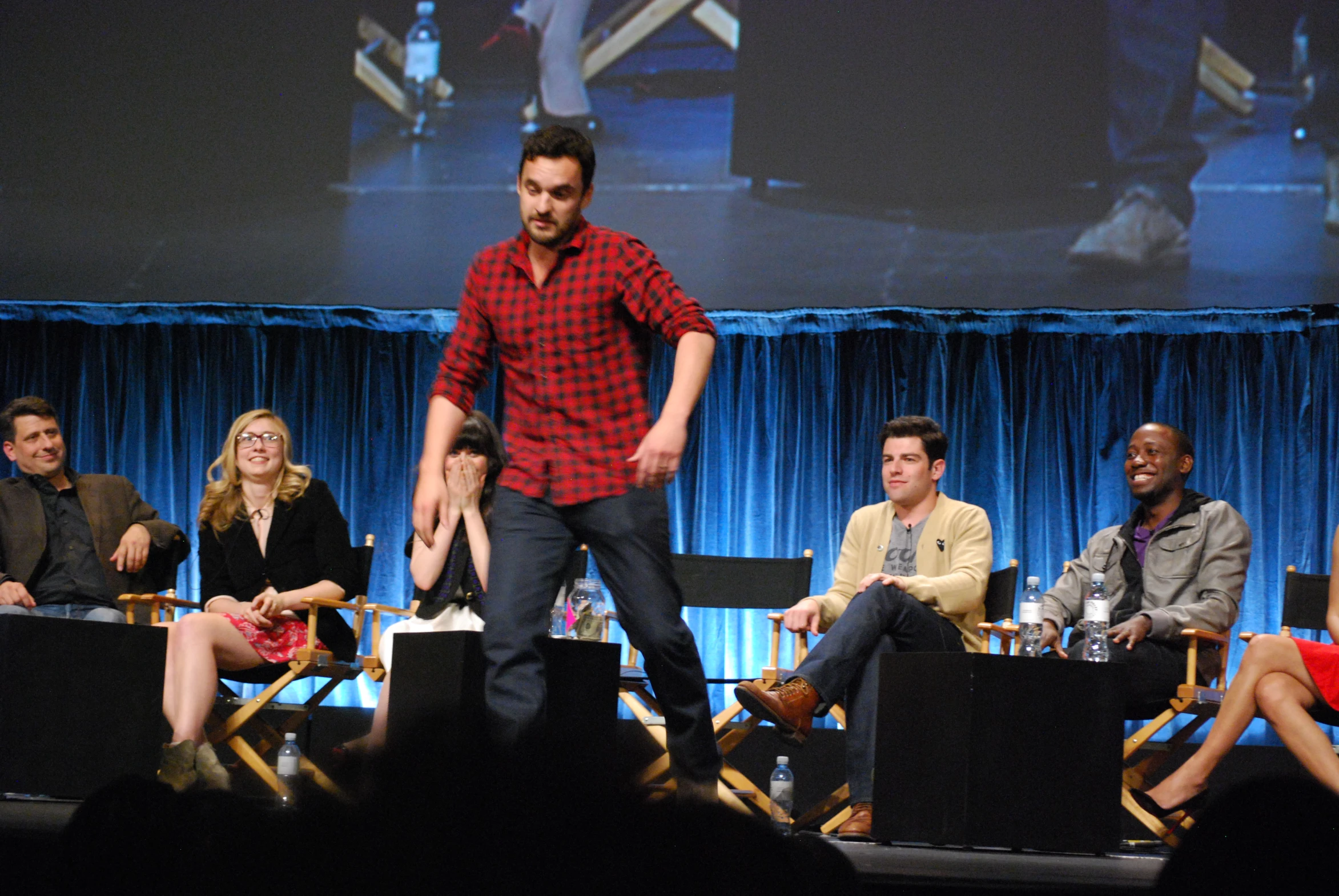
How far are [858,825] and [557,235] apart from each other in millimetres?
Answer: 1559

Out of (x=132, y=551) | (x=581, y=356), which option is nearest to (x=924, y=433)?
(x=581, y=356)

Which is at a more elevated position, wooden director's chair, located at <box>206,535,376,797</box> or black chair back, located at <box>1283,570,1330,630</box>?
black chair back, located at <box>1283,570,1330,630</box>

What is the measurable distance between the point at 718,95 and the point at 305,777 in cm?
458

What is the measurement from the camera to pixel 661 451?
2.13m

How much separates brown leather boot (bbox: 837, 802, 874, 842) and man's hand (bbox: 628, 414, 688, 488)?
3.83 feet

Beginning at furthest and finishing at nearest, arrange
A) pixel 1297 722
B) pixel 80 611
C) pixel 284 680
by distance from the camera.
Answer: pixel 80 611 < pixel 284 680 < pixel 1297 722

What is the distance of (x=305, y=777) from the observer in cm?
60

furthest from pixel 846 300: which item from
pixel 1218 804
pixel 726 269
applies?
pixel 1218 804

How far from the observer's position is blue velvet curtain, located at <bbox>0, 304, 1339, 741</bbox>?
483cm

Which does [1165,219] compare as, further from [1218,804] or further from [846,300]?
[1218,804]

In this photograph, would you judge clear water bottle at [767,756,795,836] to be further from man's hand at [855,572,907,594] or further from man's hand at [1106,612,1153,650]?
man's hand at [1106,612,1153,650]

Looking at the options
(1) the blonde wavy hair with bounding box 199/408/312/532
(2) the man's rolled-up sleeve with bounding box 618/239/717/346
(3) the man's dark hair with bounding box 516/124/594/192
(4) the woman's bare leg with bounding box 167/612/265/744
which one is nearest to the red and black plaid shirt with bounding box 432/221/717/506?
(2) the man's rolled-up sleeve with bounding box 618/239/717/346

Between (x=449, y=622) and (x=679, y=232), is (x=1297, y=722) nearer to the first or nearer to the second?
(x=449, y=622)

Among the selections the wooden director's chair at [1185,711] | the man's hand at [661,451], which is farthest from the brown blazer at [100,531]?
Answer: the wooden director's chair at [1185,711]
